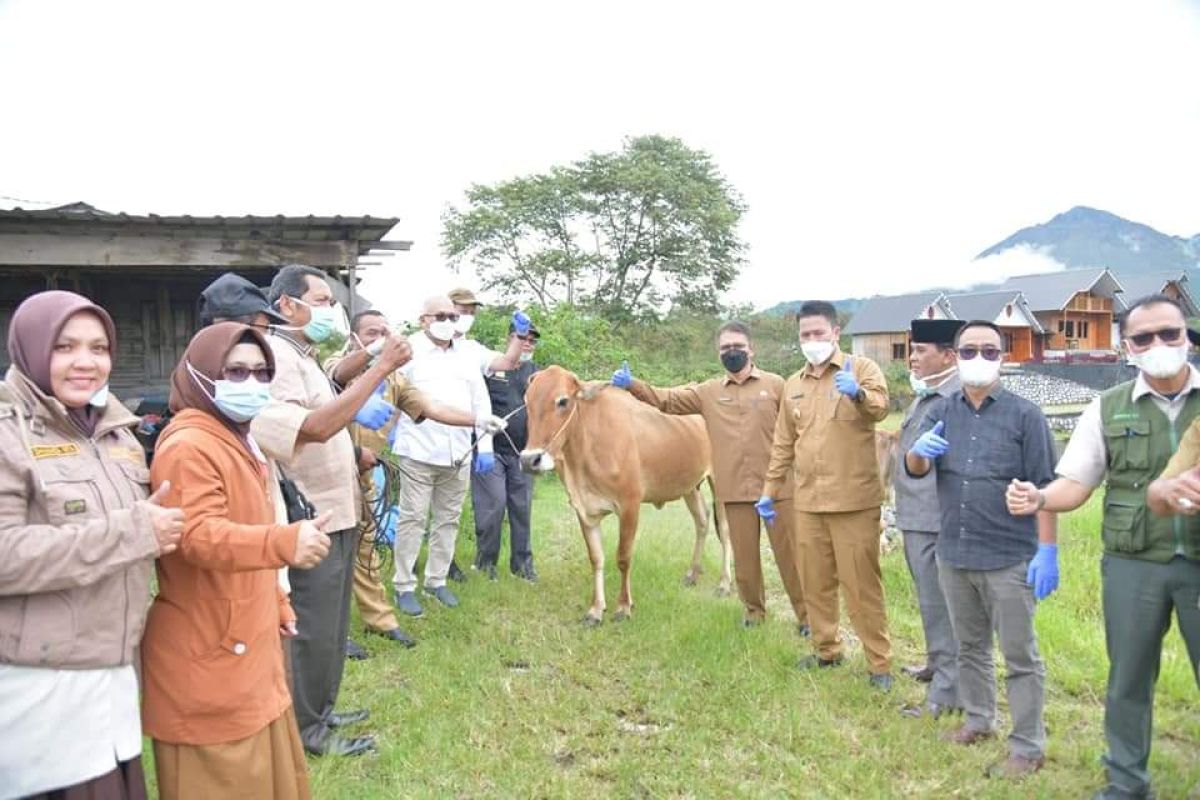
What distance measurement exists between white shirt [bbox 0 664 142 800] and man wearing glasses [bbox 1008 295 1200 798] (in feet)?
11.4

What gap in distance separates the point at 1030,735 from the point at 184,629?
12.4 feet

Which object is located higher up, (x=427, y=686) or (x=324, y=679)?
(x=324, y=679)

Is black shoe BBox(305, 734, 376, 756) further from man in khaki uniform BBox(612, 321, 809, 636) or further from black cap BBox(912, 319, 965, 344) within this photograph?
black cap BBox(912, 319, 965, 344)

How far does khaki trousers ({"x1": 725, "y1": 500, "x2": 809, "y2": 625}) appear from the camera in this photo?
5.75 metres

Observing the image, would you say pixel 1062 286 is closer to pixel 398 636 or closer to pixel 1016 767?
pixel 1016 767

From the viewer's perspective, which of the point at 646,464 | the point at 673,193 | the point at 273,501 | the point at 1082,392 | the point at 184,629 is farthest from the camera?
the point at 673,193

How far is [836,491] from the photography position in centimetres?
483

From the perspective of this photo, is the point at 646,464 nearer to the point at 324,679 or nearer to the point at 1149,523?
the point at 324,679

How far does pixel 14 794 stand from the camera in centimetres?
207

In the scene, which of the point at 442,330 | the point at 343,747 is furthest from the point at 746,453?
the point at 343,747

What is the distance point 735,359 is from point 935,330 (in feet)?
4.85

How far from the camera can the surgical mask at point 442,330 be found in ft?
20.6

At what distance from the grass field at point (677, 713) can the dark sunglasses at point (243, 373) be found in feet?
6.83

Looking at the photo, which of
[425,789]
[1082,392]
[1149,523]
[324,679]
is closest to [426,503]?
[324,679]
